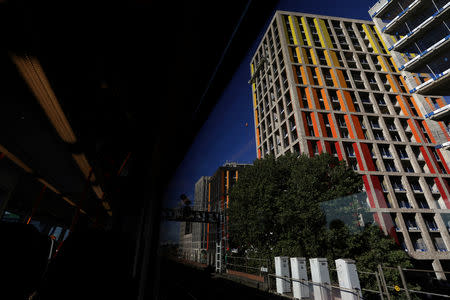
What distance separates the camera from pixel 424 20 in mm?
9828

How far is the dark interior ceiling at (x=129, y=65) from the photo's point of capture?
55cm

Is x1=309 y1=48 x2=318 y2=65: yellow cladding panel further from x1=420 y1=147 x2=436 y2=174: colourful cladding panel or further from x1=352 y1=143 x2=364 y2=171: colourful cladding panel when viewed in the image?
x1=420 y1=147 x2=436 y2=174: colourful cladding panel

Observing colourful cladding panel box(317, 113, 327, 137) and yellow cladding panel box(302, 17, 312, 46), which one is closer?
colourful cladding panel box(317, 113, 327, 137)

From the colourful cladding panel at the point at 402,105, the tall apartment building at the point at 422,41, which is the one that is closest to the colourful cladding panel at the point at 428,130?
the colourful cladding panel at the point at 402,105

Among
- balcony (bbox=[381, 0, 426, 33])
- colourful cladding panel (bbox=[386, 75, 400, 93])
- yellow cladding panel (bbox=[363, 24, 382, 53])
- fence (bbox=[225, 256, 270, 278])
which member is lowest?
fence (bbox=[225, 256, 270, 278])

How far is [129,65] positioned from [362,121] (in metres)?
18.1

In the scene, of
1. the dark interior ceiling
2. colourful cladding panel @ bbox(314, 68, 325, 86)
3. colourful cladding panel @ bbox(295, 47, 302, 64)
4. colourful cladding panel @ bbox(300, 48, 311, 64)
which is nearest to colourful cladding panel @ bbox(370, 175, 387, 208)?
colourful cladding panel @ bbox(314, 68, 325, 86)

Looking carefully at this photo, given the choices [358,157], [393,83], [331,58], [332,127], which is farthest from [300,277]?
[393,83]

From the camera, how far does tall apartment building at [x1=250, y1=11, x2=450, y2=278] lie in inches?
488

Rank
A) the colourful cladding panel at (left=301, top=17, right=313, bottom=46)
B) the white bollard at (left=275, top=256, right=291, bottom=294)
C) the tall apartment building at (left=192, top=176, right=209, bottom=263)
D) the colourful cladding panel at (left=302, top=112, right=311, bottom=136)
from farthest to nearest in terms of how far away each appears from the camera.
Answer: the colourful cladding panel at (left=301, top=17, right=313, bottom=46) → the tall apartment building at (left=192, top=176, right=209, bottom=263) → the colourful cladding panel at (left=302, top=112, right=311, bottom=136) → the white bollard at (left=275, top=256, right=291, bottom=294)

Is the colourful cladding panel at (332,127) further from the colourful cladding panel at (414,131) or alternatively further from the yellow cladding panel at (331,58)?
the colourful cladding panel at (414,131)

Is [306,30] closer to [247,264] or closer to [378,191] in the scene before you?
[378,191]

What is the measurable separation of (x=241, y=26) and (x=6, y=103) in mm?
2397

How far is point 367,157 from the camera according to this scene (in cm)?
1329
